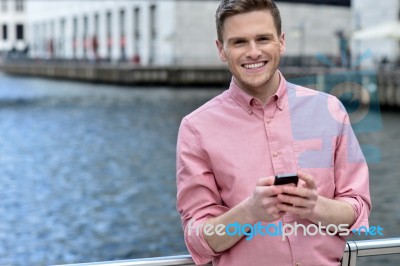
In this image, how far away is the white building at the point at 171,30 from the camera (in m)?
60.4

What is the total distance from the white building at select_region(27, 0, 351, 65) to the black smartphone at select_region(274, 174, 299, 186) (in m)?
49.8

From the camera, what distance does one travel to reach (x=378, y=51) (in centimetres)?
4400

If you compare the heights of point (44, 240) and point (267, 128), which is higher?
point (267, 128)

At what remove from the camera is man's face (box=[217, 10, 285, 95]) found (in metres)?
2.22

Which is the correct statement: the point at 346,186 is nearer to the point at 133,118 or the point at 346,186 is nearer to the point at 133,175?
the point at 133,175

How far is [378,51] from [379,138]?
2257 centimetres

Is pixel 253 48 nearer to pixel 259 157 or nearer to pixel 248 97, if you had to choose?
pixel 248 97

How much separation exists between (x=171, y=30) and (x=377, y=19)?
65.1ft

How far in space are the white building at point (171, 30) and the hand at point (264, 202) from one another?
1957 inches

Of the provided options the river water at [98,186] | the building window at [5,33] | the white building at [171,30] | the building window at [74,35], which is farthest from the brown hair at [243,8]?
the building window at [5,33]

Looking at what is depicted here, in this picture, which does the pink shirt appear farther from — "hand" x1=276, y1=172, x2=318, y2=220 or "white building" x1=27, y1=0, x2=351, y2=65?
"white building" x1=27, y1=0, x2=351, y2=65

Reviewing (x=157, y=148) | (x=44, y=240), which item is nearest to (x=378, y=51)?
(x=157, y=148)

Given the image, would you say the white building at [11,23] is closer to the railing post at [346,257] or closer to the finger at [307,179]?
the railing post at [346,257]

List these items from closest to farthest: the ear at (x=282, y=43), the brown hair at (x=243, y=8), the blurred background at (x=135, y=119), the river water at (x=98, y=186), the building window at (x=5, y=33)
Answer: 1. the brown hair at (x=243, y=8)
2. the ear at (x=282, y=43)
3. the blurred background at (x=135, y=119)
4. the river water at (x=98, y=186)
5. the building window at (x=5, y=33)
